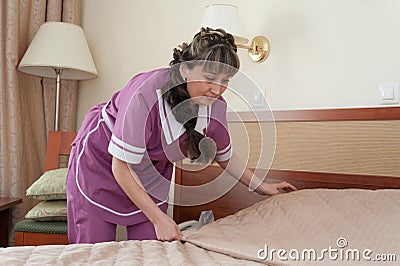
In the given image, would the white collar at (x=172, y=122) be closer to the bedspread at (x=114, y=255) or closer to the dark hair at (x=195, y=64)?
the dark hair at (x=195, y=64)

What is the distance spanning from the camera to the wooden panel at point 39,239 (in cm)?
199

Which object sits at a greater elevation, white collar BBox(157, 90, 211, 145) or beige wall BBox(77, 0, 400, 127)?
beige wall BBox(77, 0, 400, 127)

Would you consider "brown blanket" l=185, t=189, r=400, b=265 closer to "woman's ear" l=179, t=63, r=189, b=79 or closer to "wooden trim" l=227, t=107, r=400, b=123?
"wooden trim" l=227, t=107, r=400, b=123

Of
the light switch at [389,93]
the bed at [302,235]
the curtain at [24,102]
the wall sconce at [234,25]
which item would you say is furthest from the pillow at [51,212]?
the light switch at [389,93]

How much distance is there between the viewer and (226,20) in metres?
2.08

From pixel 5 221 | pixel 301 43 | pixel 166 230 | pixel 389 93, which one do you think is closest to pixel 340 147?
pixel 389 93

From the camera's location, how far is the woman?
4.49ft

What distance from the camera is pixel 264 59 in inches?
84.7

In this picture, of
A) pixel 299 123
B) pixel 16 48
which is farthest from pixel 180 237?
pixel 16 48

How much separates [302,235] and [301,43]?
1.00 metres

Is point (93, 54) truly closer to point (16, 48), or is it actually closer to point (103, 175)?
point (16, 48)

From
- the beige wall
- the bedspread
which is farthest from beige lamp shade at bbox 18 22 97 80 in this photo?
the bedspread

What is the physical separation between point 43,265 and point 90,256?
0.12m

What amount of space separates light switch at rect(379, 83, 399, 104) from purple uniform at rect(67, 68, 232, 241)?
1.97 ft
